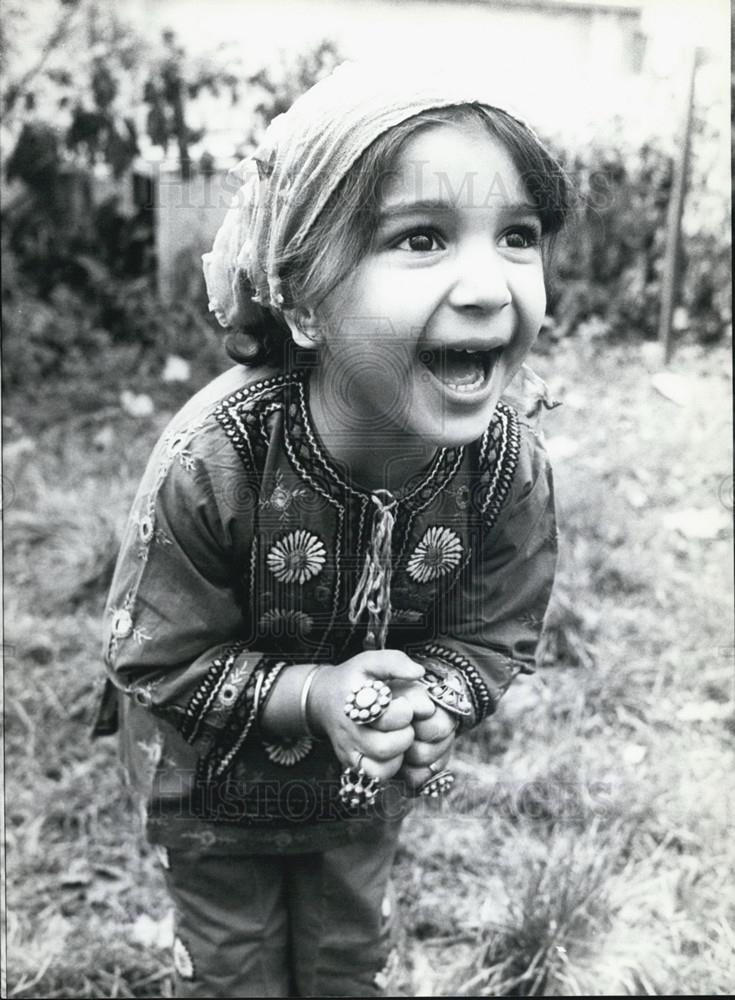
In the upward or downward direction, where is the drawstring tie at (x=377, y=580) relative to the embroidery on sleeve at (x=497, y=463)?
downward

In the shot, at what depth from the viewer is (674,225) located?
1.41 meters

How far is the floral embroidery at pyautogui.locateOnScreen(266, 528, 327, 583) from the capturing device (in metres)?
1.15

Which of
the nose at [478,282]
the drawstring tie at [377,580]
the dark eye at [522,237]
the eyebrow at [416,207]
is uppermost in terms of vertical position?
the eyebrow at [416,207]

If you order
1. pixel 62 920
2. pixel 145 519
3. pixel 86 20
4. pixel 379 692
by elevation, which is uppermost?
pixel 86 20

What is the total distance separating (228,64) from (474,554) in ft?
2.02

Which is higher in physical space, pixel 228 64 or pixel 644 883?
pixel 228 64

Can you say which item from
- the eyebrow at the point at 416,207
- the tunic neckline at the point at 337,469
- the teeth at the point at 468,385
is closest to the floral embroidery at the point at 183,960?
the tunic neckline at the point at 337,469

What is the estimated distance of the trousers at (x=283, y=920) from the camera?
4.40 feet

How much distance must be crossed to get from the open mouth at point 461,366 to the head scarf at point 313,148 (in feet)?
0.50

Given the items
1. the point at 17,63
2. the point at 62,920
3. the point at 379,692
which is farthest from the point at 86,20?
the point at 62,920

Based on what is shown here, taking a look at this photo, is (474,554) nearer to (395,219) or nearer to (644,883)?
(395,219)

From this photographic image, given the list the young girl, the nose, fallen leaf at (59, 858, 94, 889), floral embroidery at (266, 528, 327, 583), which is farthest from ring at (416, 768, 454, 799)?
fallen leaf at (59, 858, 94, 889)

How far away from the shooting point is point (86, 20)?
132 centimetres

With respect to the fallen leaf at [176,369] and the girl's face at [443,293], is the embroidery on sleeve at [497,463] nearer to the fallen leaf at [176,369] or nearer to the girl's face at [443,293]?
the girl's face at [443,293]
